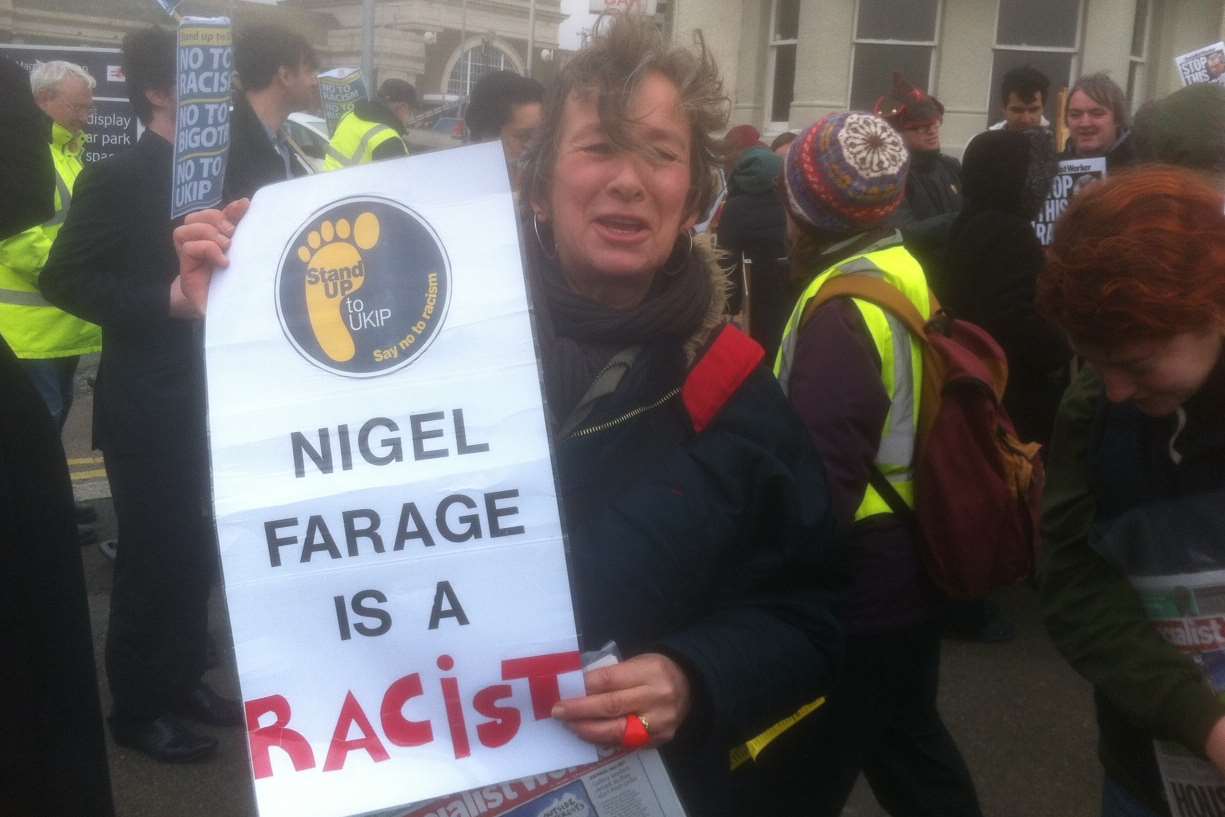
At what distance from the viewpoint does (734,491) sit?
1599 millimetres

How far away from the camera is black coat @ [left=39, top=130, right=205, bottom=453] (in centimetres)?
311

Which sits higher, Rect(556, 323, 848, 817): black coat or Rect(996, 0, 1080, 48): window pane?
Rect(996, 0, 1080, 48): window pane

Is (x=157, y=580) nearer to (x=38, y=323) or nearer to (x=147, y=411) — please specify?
(x=147, y=411)

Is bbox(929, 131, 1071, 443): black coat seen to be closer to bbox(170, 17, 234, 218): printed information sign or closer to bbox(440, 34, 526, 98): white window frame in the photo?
bbox(170, 17, 234, 218): printed information sign

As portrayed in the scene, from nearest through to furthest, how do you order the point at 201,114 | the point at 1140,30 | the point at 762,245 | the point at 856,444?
1. the point at 201,114
2. the point at 856,444
3. the point at 762,245
4. the point at 1140,30

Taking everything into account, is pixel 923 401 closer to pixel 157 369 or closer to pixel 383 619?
pixel 383 619


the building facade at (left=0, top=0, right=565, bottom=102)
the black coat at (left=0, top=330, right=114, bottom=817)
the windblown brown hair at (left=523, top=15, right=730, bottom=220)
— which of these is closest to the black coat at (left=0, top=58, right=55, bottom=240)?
the black coat at (left=0, top=330, right=114, bottom=817)

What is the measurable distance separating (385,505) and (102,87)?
10636 mm

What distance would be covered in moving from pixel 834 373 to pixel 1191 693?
105 centimetres

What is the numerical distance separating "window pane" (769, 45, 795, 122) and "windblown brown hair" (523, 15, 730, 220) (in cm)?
1385

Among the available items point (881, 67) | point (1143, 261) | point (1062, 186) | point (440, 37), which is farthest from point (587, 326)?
point (440, 37)

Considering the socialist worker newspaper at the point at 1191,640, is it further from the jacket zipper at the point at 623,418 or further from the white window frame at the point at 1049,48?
the white window frame at the point at 1049,48

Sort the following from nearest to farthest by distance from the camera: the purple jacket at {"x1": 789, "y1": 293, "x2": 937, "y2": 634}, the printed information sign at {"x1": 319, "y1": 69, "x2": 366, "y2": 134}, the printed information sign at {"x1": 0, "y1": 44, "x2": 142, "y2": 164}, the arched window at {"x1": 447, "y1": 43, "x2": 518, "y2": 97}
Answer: the purple jacket at {"x1": 789, "y1": 293, "x2": 937, "y2": 634}
the printed information sign at {"x1": 319, "y1": 69, "x2": 366, "y2": 134}
the printed information sign at {"x1": 0, "y1": 44, "x2": 142, "y2": 164}
the arched window at {"x1": 447, "y1": 43, "x2": 518, "y2": 97}

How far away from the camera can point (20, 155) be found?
179cm
